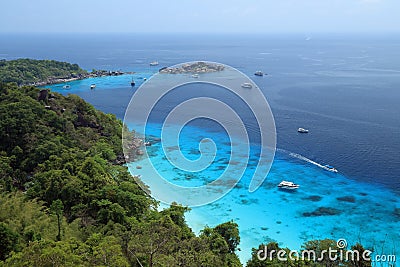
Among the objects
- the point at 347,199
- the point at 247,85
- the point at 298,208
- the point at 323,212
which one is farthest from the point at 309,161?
the point at 247,85

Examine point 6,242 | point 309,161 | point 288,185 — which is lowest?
point 288,185

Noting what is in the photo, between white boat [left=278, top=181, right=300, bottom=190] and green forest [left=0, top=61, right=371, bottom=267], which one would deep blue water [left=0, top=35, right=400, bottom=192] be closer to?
white boat [left=278, top=181, right=300, bottom=190]

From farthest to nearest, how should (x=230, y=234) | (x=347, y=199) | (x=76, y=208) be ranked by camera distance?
(x=347, y=199) < (x=76, y=208) < (x=230, y=234)

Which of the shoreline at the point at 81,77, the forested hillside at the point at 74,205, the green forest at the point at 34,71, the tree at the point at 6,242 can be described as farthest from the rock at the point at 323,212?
the shoreline at the point at 81,77

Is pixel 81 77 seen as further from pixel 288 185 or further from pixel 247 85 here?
pixel 288 185

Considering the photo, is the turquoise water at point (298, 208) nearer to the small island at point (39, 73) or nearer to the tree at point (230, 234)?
the tree at point (230, 234)

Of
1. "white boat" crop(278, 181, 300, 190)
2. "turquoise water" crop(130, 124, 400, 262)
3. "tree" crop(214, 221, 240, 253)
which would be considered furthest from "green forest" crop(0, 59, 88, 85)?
"tree" crop(214, 221, 240, 253)

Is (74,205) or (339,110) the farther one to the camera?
(339,110)
